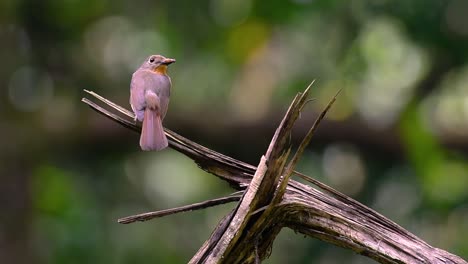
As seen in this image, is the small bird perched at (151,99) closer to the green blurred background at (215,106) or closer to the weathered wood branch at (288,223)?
the weathered wood branch at (288,223)

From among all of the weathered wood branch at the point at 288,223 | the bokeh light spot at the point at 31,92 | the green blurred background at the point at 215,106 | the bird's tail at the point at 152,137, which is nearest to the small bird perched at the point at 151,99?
the bird's tail at the point at 152,137

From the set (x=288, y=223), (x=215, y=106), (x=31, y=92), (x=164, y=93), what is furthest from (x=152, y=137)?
(x=31, y=92)

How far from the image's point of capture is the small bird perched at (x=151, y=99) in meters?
3.56

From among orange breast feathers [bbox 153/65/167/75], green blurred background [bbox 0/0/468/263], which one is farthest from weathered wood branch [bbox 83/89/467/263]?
green blurred background [bbox 0/0/468/263]

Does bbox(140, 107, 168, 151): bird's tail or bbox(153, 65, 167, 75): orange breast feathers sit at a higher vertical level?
bbox(153, 65, 167, 75): orange breast feathers

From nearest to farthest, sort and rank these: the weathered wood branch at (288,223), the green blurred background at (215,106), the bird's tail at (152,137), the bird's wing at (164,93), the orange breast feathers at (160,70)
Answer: the weathered wood branch at (288,223)
the bird's tail at (152,137)
the bird's wing at (164,93)
the orange breast feathers at (160,70)
the green blurred background at (215,106)

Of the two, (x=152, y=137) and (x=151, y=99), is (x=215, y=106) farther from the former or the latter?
(x=152, y=137)

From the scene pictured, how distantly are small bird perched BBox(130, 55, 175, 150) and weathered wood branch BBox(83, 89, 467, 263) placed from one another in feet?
2.13

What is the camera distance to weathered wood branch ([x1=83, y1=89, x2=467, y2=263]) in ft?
8.96

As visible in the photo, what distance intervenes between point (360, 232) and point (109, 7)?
7.05 m

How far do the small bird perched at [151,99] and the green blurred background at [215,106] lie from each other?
3355mm

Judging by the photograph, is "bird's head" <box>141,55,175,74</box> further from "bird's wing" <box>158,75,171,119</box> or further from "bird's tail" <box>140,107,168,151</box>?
"bird's tail" <box>140,107,168,151</box>

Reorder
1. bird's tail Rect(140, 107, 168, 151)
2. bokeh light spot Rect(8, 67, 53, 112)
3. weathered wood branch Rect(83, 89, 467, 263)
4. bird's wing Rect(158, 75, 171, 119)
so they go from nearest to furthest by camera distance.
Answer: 1. weathered wood branch Rect(83, 89, 467, 263)
2. bird's tail Rect(140, 107, 168, 151)
3. bird's wing Rect(158, 75, 171, 119)
4. bokeh light spot Rect(8, 67, 53, 112)

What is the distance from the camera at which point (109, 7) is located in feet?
31.4
